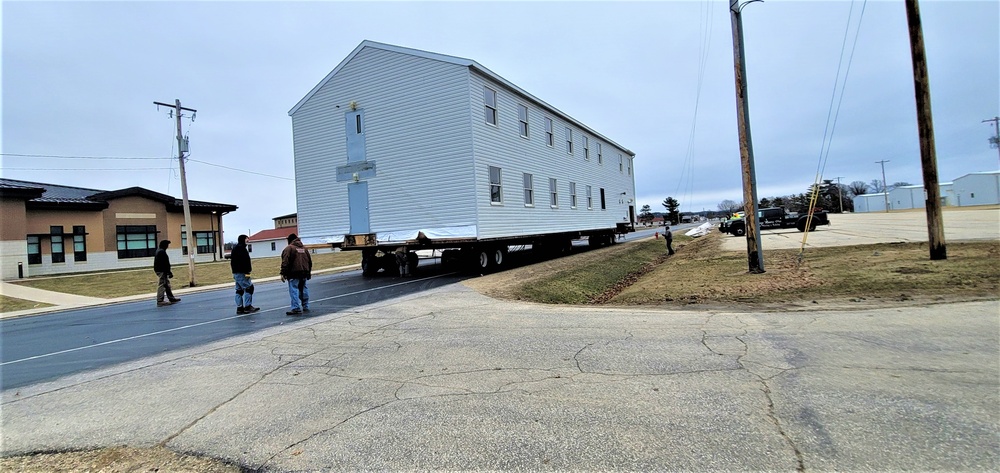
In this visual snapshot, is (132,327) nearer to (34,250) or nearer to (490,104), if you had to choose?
(490,104)

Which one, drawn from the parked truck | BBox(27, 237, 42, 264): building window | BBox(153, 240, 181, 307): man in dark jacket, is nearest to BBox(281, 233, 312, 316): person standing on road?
BBox(153, 240, 181, 307): man in dark jacket

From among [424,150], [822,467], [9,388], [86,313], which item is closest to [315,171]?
[424,150]

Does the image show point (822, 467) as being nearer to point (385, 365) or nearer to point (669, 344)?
point (669, 344)

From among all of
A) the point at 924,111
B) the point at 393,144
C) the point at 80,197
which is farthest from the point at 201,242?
the point at 924,111

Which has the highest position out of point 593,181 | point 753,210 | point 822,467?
point 593,181

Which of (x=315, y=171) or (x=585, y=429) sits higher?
(x=315, y=171)

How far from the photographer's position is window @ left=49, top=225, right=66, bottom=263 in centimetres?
3353

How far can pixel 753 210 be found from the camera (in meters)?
12.3

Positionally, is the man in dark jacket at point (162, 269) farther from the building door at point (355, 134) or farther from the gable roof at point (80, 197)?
the gable roof at point (80, 197)

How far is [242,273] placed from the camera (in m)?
10.6

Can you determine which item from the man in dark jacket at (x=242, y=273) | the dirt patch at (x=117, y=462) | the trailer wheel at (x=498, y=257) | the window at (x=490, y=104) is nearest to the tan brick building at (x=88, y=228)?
the man in dark jacket at (x=242, y=273)

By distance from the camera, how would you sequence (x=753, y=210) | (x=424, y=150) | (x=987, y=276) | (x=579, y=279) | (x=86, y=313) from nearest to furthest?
(x=987, y=276) → (x=753, y=210) → (x=86, y=313) → (x=579, y=279) → (x=424, y=150)

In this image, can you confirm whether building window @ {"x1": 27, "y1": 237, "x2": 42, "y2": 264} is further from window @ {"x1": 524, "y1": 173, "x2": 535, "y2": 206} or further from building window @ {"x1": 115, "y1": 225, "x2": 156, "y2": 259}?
window @ {"x1": 524, "y1": 173, "x2": 535, "y2": 206}

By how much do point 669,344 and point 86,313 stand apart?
52.3 feet
